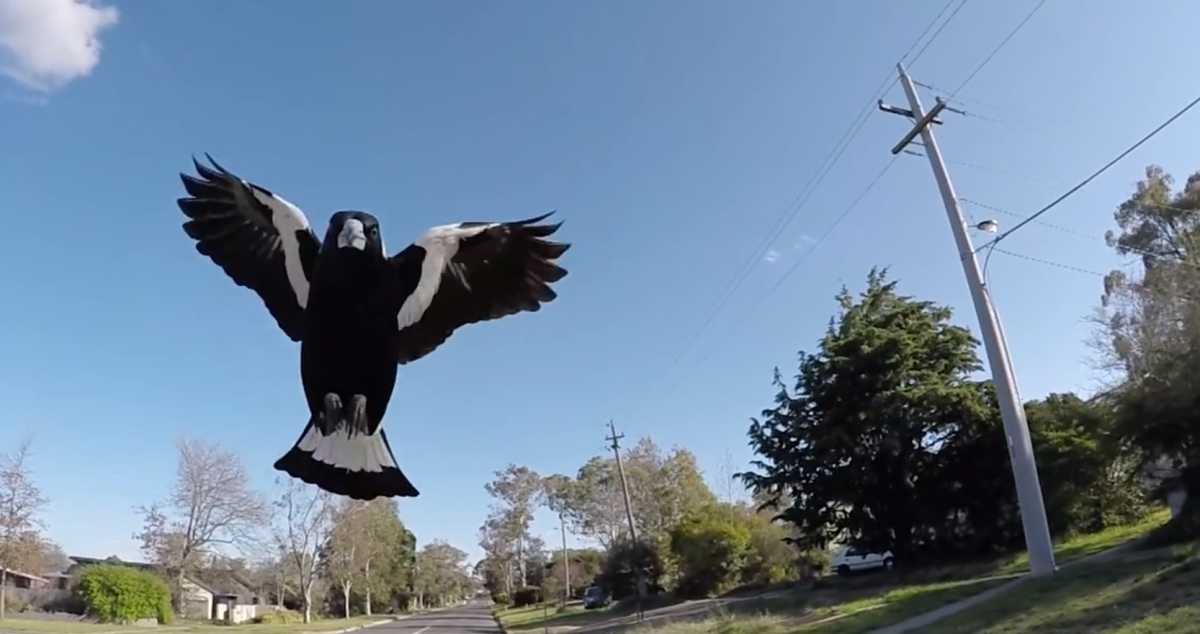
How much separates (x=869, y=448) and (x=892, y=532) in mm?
2518

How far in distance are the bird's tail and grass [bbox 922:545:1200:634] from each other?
8.85 meters

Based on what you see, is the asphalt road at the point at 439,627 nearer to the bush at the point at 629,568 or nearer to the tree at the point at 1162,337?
the bush at the point at 629,568

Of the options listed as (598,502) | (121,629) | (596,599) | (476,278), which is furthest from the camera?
(598,502)

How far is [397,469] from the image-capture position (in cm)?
186

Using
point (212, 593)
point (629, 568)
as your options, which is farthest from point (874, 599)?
point (212, 593)

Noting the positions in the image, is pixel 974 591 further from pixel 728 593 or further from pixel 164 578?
pixel 164 578

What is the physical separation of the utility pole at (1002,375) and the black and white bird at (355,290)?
568 inches

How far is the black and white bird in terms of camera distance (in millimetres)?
→ 1875

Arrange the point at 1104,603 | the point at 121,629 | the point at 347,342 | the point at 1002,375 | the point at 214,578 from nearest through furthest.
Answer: the point at 347,342, the point at 1104,603, the point at 1002,375, the point at 121,629, the point at 214,578

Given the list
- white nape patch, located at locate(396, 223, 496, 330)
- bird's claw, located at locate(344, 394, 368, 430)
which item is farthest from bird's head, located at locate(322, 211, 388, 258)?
bird's claw, located at locate(344, 394, 368, 430)

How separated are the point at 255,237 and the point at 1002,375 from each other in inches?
591

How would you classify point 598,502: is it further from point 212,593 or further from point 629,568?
point 212,593

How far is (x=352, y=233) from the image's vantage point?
6.26 feet

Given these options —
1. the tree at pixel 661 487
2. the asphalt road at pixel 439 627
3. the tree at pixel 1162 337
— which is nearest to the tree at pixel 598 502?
the tree at pixel 661 487
